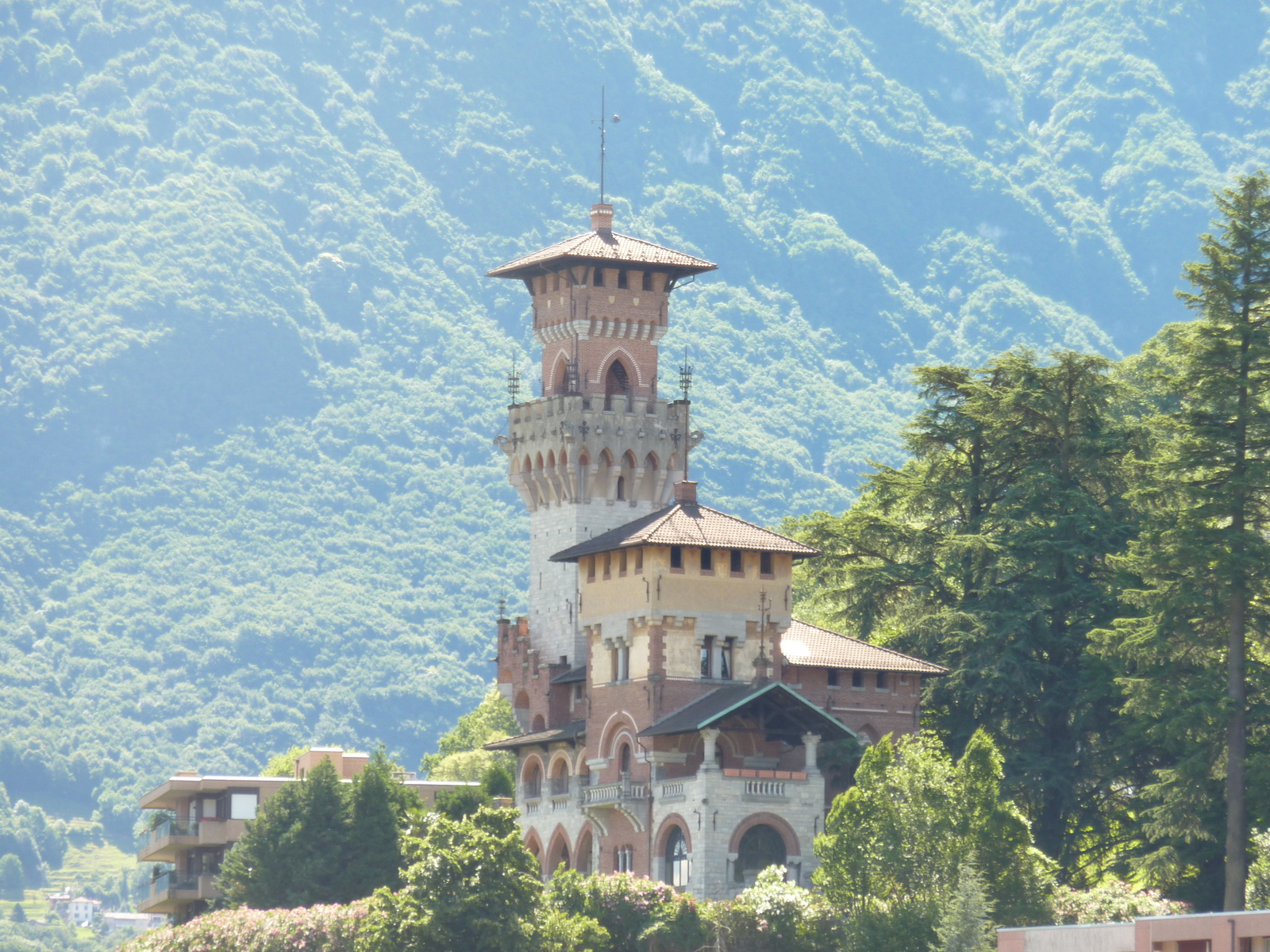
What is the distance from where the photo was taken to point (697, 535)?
87.8 m

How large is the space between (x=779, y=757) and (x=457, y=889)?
1716 centimetres

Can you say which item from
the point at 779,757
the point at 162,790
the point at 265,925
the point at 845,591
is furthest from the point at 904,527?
the point at 162,790

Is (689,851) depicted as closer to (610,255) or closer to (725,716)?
(725,716)

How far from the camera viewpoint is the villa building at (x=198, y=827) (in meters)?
119

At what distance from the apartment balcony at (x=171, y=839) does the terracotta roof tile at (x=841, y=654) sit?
41.2 m

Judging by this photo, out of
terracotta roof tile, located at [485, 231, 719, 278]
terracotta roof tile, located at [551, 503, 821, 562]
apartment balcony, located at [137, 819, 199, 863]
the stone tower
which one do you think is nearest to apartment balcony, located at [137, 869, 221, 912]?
apartment balcony, located at [137, 819, 199, 863]

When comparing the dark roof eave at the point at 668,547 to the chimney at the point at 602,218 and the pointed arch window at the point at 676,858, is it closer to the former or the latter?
the pointed arch window at the point at 676,858

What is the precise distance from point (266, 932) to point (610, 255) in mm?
34416

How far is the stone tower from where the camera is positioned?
102 metres

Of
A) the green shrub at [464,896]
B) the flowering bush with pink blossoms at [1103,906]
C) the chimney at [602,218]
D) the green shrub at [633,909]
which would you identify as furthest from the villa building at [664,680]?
the flowering bush with pink blossoms at [1103,906]

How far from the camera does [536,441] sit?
104m

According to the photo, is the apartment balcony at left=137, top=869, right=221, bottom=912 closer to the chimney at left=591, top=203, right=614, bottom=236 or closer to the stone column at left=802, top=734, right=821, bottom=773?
the chimney at left=591, top=203, right=614, bottom=236

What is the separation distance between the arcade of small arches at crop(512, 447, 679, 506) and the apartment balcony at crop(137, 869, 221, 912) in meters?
27.0

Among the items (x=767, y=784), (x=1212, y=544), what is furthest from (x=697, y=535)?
Answer: (x=1212, y=544)
